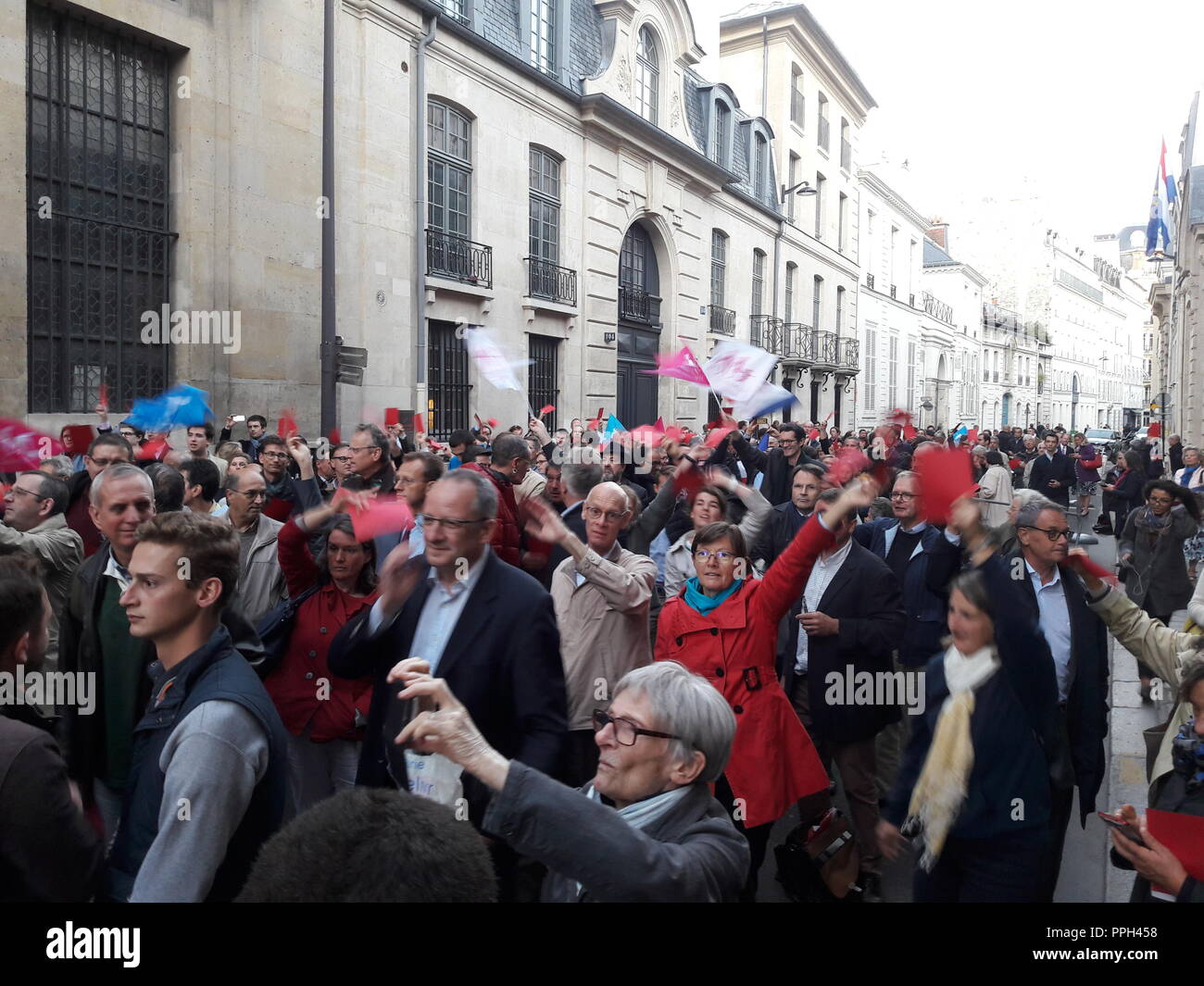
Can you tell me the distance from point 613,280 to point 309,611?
1603 centimetres

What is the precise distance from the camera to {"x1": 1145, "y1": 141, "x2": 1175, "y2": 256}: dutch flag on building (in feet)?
90.3

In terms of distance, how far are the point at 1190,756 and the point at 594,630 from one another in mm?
2132

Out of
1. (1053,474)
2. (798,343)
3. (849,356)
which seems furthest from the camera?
(849,356)

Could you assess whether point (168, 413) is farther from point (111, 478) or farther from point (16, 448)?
point (111, 478)

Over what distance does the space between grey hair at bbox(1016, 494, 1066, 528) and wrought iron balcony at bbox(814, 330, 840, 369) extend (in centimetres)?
2819

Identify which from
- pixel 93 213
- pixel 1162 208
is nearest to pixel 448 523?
pixel 93 213

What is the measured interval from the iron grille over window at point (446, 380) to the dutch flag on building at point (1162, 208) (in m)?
22.7

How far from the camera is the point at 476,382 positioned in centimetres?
1502

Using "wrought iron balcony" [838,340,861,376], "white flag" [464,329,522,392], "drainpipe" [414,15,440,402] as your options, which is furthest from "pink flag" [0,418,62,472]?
"wrought iron balcony" [838,340,861,376]

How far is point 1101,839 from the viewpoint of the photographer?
16.1 ft

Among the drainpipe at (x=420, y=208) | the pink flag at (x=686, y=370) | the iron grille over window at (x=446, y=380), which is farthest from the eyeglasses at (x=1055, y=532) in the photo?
the iron grille over window at (x=446, y=380)

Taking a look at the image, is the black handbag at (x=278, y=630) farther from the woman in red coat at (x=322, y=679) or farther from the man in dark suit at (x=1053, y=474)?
the man in dark suit at (x=1053, y=474)

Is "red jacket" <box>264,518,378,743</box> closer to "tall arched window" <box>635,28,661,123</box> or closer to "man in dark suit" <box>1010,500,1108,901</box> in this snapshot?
"man in dark suit" <box>1010,500,1108,901</box>
